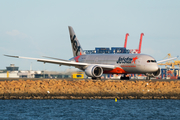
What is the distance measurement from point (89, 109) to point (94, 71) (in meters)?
24.3

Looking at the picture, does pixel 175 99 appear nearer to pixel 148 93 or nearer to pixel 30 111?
pixel 148 93

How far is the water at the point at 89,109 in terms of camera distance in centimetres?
3058

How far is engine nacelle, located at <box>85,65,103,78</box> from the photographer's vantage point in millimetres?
56250

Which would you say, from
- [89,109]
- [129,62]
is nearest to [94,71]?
[129,62]

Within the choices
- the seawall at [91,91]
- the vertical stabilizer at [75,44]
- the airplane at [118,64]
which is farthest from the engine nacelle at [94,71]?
the vertical stabilizer at [75,44]

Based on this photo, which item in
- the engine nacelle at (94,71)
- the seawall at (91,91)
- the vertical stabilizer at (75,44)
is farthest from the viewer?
the vertical stabilizer at (75,44)

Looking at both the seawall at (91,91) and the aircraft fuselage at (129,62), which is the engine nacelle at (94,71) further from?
the seawall at (91,91)

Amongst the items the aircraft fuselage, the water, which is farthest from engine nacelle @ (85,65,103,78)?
the water

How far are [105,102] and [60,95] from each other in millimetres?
5767

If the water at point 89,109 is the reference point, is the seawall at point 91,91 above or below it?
above

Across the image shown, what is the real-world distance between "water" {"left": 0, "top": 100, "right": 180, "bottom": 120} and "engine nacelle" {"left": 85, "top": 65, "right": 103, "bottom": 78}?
15.8 metres

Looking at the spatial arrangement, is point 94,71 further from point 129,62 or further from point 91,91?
point 91,91

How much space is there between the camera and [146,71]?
183ft

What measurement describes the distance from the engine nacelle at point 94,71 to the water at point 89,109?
623 inches
